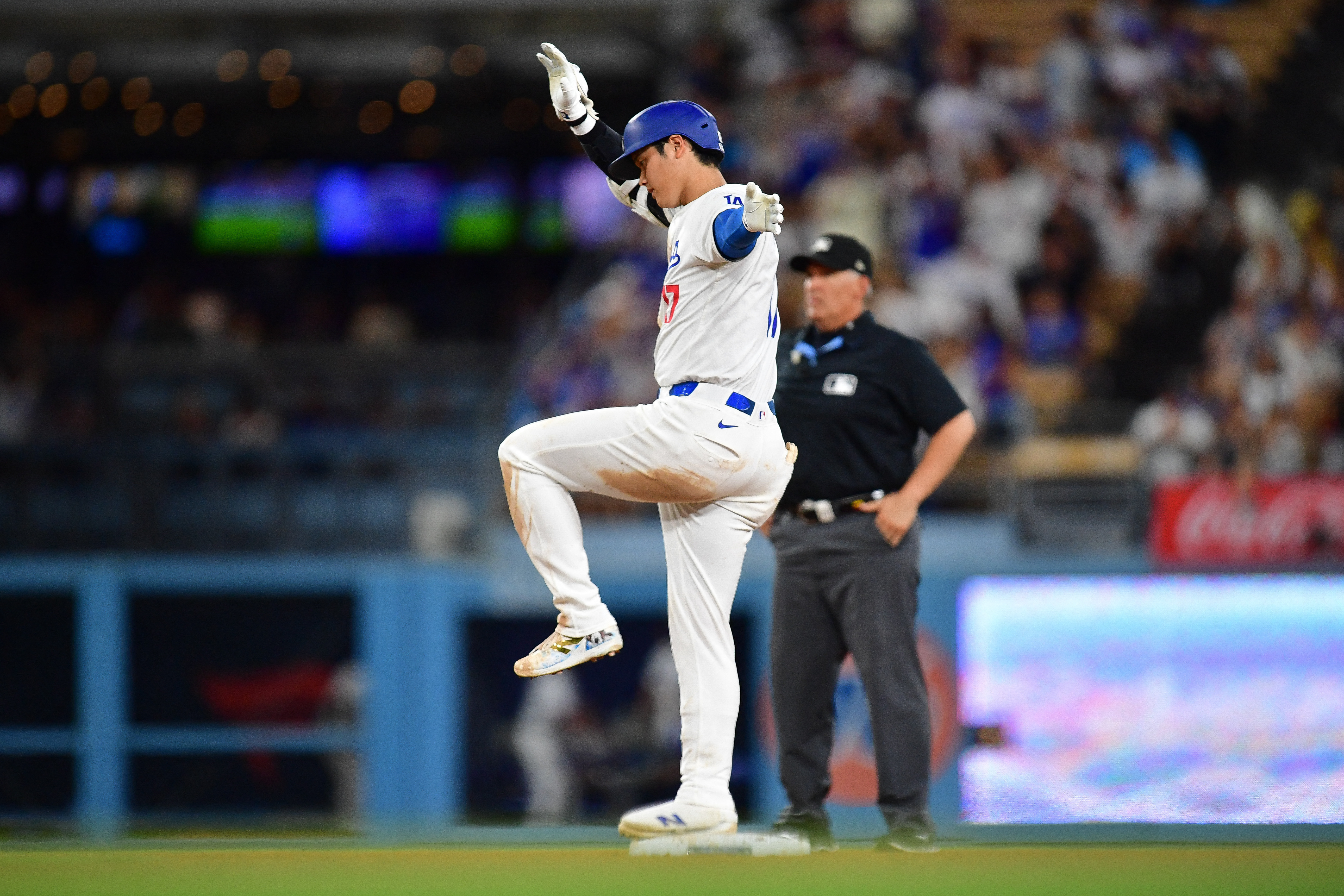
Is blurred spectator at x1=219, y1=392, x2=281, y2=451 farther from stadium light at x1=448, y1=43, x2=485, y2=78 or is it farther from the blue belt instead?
the blue belt

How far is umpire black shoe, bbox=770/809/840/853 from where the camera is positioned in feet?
14.5

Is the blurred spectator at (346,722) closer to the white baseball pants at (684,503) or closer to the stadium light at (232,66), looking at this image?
the white baseball pants at (684,503)

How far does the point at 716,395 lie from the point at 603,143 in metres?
0.91

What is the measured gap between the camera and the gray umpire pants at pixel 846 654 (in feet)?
14.8

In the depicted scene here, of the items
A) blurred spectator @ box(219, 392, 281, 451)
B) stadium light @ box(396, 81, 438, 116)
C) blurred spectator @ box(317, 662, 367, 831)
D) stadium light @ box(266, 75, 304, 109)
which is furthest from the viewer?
stadium light @ box(396, 81, 438, 116)

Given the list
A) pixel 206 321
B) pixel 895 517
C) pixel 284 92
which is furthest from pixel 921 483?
pixel 284 92

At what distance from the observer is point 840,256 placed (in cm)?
479

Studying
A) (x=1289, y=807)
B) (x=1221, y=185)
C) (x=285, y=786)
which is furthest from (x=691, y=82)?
(x=1289, y=807)

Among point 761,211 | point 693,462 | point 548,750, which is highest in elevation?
point 761,211

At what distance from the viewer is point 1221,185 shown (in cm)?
1176

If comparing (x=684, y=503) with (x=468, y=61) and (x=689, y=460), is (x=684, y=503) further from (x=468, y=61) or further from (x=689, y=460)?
(x=468, y=61)

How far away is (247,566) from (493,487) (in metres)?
1.76

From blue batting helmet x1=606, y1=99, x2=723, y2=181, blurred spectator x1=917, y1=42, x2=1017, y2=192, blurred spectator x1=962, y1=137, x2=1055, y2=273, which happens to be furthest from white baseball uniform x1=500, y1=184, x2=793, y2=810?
blurred spectator x1=917, y1=42, x2=1017, y2=192

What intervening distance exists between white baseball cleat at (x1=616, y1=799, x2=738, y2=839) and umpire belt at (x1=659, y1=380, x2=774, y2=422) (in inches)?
41.3
